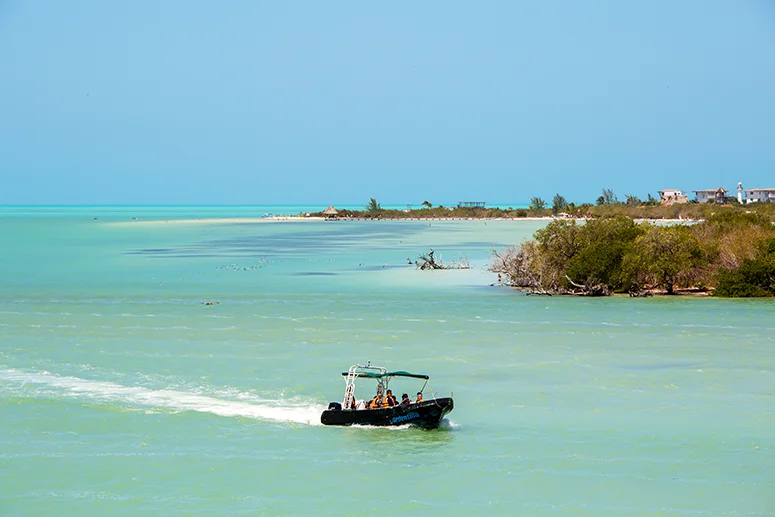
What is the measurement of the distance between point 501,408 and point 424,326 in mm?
13240

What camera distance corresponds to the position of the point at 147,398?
25.7 m

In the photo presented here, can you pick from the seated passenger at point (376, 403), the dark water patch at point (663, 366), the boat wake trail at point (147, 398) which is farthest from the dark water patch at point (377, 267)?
the seated passenger at point (376, 403)

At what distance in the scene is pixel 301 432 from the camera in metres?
22.6

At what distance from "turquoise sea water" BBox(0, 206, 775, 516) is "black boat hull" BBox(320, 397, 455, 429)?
277 millimetres

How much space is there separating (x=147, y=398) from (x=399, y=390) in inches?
Answer: 265

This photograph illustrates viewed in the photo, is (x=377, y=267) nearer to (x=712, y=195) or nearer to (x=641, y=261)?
(x=641, y=261)

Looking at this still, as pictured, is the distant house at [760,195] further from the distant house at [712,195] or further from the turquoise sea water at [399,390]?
the turquoise sea water at [399,390]

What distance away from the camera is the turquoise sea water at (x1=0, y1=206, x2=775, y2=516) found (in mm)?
18703

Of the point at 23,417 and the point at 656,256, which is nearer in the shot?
the point at 23,417

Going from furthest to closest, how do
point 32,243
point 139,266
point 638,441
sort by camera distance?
1. point 32,243
2. point 139,266
3. point 638,441

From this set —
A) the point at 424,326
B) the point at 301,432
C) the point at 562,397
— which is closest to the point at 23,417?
the point at 301,432

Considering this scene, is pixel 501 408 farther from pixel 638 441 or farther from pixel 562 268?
pixel 562 268

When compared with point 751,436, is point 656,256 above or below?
above

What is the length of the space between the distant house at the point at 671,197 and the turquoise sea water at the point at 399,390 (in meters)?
A: 136
